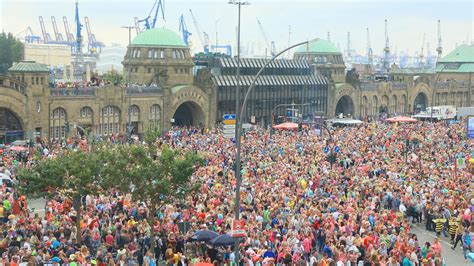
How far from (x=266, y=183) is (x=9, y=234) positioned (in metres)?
15.7

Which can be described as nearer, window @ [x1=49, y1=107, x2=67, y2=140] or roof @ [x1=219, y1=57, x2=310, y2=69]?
window @ [x1=49, y1=107, x2=67, y2=140]

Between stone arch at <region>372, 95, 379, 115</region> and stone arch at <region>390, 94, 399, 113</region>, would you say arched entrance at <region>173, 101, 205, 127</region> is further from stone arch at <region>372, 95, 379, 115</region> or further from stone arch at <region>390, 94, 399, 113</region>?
stone arch at <region>390, 94, 399, 113</region>

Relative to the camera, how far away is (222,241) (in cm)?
2647

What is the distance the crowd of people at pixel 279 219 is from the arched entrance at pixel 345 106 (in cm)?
5601

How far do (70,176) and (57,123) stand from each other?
3667 centimetres

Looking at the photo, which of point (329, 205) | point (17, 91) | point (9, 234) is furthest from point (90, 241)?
point (17, 91)

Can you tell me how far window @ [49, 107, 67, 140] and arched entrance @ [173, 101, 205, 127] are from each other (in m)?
17.3

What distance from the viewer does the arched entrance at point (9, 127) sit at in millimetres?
60925

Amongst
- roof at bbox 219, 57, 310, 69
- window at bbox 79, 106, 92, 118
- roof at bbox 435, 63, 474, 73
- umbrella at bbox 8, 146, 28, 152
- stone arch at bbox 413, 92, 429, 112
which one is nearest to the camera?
umbrella at bbox 8, 146, 28, 152

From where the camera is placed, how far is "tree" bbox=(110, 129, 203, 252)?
2819 centimetres

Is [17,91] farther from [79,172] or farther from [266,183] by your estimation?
[79,172]

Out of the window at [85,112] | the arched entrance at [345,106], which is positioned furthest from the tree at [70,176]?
the arched entrance at [345,106]

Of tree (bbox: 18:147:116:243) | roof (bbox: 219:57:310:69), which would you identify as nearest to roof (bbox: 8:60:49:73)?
roof (bbox: 219:57:310:69)

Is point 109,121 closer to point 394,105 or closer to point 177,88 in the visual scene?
point 177,88
